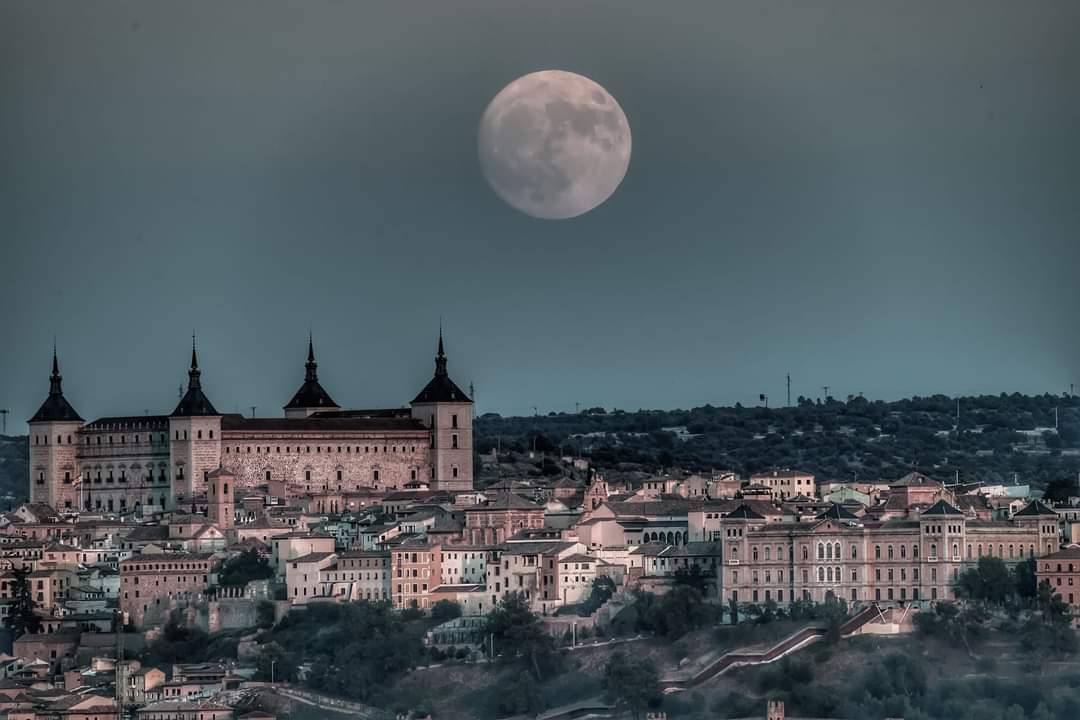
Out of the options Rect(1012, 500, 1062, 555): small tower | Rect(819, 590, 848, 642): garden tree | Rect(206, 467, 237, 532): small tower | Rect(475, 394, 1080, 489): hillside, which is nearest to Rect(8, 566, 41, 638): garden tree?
Rect(206, 467, 237, 532): small tower

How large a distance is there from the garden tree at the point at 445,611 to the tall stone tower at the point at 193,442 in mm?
20983

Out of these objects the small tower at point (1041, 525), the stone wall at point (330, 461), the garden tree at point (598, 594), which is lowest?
the garden tree at point (598, 594)

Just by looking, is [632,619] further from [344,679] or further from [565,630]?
[344,679]

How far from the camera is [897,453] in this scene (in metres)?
124

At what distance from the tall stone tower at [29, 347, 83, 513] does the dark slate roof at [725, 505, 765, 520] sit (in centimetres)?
2864

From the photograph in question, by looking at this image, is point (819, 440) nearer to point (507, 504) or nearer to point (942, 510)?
point (507, 504)

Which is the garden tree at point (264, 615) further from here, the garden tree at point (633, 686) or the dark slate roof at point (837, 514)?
the dark slate roof at point (837, 514)

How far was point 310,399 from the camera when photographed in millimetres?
105062

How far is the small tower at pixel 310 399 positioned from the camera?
104562mm

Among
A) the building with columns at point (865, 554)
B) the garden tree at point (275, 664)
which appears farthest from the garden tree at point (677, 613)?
the garden tree at point (275, 664)

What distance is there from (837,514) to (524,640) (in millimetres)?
8929

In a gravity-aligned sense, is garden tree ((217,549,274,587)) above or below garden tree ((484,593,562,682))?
above

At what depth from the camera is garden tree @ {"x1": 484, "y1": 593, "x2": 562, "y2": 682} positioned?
228 feet

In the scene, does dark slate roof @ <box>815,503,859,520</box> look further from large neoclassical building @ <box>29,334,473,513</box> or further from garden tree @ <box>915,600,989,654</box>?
large neoclassical building @ <box>29,334,473,513</box>
